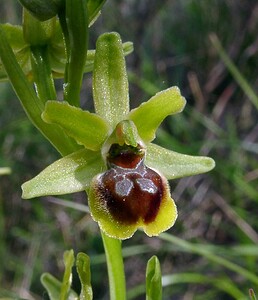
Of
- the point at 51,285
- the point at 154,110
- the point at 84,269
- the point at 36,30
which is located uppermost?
the point at 36,30

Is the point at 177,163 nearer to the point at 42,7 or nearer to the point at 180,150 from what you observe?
the point at 42,7

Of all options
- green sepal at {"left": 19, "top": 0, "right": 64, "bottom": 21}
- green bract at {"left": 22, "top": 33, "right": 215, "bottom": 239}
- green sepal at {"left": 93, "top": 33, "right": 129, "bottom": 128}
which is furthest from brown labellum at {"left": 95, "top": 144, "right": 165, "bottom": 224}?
green sepal at {"left": 19, "top": 0, "right": 64, "bottom": 21}

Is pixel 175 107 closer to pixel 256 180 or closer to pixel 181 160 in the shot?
pixel 181 160

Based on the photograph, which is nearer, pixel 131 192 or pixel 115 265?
pixel 131 192

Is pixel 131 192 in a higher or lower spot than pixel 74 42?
lower

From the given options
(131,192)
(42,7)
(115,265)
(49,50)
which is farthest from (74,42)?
(115,265)

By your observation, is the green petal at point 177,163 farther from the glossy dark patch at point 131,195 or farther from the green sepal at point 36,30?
the green sepal at point 36,30

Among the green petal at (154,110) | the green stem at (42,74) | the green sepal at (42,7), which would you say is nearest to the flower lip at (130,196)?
the green petal at (154,110)
